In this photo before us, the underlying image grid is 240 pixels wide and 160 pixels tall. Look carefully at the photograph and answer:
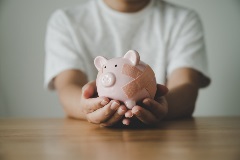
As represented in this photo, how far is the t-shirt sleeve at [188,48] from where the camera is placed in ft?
3.13

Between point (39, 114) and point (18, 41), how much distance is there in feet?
1.10

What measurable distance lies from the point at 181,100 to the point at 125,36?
14.7 inches

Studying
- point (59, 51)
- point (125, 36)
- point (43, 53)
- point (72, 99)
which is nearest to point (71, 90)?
point (72, 99)

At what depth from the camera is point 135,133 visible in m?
0.50

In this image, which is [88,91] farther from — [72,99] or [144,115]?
[72,99]

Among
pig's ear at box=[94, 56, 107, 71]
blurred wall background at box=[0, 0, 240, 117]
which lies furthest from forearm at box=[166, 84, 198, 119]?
blurred wall background at box=[0, 0, 240, 117]

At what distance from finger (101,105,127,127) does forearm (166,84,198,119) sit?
0.21 meters

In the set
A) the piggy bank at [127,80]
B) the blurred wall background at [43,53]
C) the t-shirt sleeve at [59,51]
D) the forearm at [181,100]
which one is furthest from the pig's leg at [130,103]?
the blurred wall background at [43,53]

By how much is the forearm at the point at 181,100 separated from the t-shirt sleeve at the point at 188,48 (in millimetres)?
139

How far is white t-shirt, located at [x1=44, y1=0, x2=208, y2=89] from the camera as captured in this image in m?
1.01

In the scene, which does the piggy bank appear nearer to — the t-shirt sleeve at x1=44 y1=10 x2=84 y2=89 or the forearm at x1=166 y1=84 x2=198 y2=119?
the forearm at x1=166 y1=84 x2=198 y2=119

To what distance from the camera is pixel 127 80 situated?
0.49m

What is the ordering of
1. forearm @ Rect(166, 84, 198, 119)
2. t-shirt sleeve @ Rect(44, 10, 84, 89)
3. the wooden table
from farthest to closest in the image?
1. t-shirt sleeve @ Rect(44, 10, 84, 89)
2. forearm @ Rect(166, 84, 198, 119)
3. the wooden table

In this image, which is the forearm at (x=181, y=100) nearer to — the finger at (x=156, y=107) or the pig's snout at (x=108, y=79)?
the finger at (x=156, y=107)
